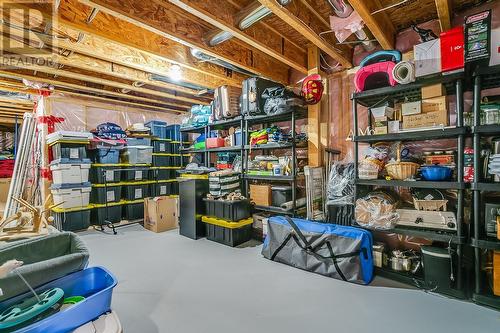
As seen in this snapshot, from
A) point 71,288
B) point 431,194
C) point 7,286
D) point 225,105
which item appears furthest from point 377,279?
point 225,105

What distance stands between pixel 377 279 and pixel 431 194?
100 cm

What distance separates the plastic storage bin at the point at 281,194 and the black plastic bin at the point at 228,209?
1.42ft

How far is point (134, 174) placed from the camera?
496 centimetres

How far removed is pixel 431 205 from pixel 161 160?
16.2 ft

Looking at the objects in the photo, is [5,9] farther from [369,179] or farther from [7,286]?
[369,179]

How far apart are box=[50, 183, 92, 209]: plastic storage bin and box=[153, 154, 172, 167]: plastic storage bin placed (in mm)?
1415

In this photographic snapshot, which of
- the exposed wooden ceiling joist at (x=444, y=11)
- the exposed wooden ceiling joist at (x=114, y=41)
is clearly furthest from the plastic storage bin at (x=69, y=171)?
the exposed wooden ceiling joist at (x=444, y=11)

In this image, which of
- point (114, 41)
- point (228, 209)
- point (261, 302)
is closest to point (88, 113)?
point (114, 41)

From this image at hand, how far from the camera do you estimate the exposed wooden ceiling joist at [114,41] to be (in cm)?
219

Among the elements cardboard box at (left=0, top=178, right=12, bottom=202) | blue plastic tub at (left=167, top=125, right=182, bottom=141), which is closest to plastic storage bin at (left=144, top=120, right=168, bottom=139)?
blue plastic tub at (left=167, top=125, right=182, bottom=141)

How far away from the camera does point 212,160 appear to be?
5301 mm

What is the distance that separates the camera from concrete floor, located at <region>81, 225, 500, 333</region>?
173 centimetres

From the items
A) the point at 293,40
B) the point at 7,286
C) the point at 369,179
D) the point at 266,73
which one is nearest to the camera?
the point at 7,286

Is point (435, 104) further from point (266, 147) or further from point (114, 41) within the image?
point (114, 41)
